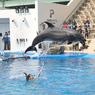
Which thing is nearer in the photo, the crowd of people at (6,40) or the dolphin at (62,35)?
the dolphin at (62,35)

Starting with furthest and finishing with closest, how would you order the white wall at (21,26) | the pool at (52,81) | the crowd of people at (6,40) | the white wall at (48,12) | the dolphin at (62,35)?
the crowd of people at (6,40)
the white wall at (21,26)
the white wall at (48,12)
the dolphin at (62,35)
the pool at (52,81)

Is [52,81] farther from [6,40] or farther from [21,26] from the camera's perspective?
[6,40]

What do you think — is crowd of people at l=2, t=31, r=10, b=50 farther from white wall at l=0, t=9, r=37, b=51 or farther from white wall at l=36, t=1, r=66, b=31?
white wall at l=36, t=1, r=66, b=31

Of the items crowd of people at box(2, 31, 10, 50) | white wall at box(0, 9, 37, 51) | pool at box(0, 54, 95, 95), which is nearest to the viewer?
pool at box(0, 54, 95, 95)

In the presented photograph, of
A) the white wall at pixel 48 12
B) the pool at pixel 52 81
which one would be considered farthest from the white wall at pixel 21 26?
the pool at pixel 52 81

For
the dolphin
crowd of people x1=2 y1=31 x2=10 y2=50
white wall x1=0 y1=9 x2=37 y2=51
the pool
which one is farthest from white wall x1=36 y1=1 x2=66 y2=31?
the dolphin

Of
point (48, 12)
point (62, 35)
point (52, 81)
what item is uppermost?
point (48, 12)

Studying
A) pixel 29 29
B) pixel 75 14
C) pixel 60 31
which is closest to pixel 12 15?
pixel 29 29

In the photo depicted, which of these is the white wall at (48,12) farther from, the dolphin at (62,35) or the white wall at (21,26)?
the dolphin at (62,35)

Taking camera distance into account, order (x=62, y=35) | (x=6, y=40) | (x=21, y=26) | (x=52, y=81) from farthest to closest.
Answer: (x=6, y=40) < (x=21, y=26) < (x=52, y=81) < (x=62, y=35)

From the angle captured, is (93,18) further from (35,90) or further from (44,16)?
(35,90)

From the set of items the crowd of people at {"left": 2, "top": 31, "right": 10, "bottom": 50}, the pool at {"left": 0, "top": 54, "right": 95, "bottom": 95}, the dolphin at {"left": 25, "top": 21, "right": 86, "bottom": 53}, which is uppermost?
the crowd of people at {"left": 2, "top": 31, "right": 10, "bottom": 50}

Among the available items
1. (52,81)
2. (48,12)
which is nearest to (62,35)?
(52,81)

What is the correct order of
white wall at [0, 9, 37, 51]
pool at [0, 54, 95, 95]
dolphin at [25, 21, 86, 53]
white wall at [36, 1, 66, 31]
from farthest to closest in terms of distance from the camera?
1. white wall at [0, 9, 37, 51]
2. white wall at [36, 1, 66, 31]
3. dolphin at [25, 21, 86, 53]
4. pool at [0, 54, 95, 95]
